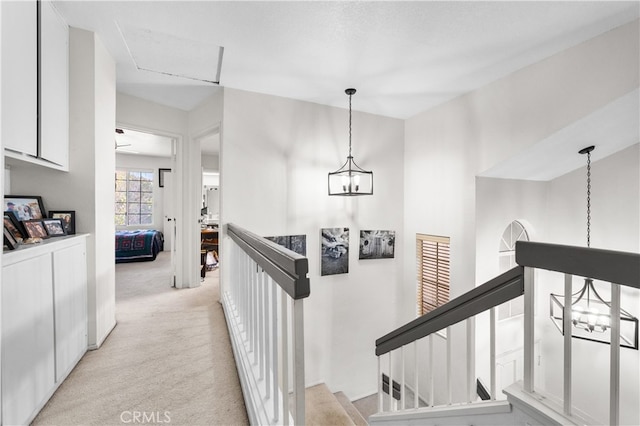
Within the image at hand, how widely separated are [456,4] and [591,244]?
3.23m

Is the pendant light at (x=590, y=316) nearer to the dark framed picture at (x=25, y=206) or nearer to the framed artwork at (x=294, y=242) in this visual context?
the framed artwork at (x=294, y=242)

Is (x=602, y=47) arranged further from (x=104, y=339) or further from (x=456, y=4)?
(x=104, y=339)

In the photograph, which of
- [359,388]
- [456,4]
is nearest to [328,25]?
[456,4]

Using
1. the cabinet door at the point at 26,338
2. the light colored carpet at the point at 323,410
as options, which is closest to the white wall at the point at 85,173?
the cabinet door at the point at 26,338

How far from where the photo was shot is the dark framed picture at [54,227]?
1835mm

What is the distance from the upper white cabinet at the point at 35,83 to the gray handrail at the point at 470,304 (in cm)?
224

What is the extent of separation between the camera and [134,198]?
267 inches

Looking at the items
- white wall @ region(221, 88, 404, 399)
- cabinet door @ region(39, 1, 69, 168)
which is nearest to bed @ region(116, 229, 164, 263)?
A: white wall @ region(221, 88, 404, 399)

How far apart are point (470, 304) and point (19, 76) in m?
2.46

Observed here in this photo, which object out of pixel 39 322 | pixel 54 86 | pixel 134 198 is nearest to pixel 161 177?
pixel 134 198

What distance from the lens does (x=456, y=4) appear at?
1.88 m

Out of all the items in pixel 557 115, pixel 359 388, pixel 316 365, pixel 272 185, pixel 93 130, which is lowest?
pixel 359 388

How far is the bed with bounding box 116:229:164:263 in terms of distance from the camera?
17.5 feet

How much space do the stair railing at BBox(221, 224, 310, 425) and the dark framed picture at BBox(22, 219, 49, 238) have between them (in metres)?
1.19
